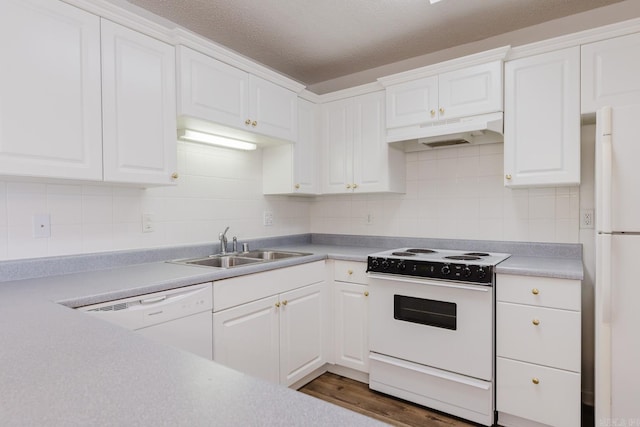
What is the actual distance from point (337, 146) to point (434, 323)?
1.59m

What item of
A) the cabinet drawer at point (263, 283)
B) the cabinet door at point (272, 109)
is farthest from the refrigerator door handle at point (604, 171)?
the cabinet door at point (272, 109)

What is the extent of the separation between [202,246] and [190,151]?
67 centimetres

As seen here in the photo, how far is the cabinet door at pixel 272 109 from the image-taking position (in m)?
2.48

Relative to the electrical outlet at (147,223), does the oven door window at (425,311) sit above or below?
below

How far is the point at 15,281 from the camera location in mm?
1682

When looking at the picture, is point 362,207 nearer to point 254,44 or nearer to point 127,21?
point 254,44

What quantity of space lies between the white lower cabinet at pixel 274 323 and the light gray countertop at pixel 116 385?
88 cm

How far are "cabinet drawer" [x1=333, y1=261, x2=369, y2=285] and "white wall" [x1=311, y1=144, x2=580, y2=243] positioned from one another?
0.65 metres

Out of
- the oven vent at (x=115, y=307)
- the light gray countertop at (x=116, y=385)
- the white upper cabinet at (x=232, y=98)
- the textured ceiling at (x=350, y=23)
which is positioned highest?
the textured ceiling at (x=350, y=23)

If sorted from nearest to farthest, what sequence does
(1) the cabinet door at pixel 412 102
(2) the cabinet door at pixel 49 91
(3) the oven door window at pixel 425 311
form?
(2) the cabinet door at pixel 49 91, (3) the oven door window at pixel 425 311, (1) the cabinet door at pixel 412 102

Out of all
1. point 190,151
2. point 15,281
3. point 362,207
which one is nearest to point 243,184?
point 190,151

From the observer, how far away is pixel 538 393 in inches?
77.4

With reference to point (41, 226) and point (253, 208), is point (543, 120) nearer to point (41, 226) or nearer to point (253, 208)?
point (253, 208)

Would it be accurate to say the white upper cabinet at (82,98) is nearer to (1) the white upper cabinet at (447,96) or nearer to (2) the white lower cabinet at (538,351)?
(1) the white upper cabinet at (447,96)
